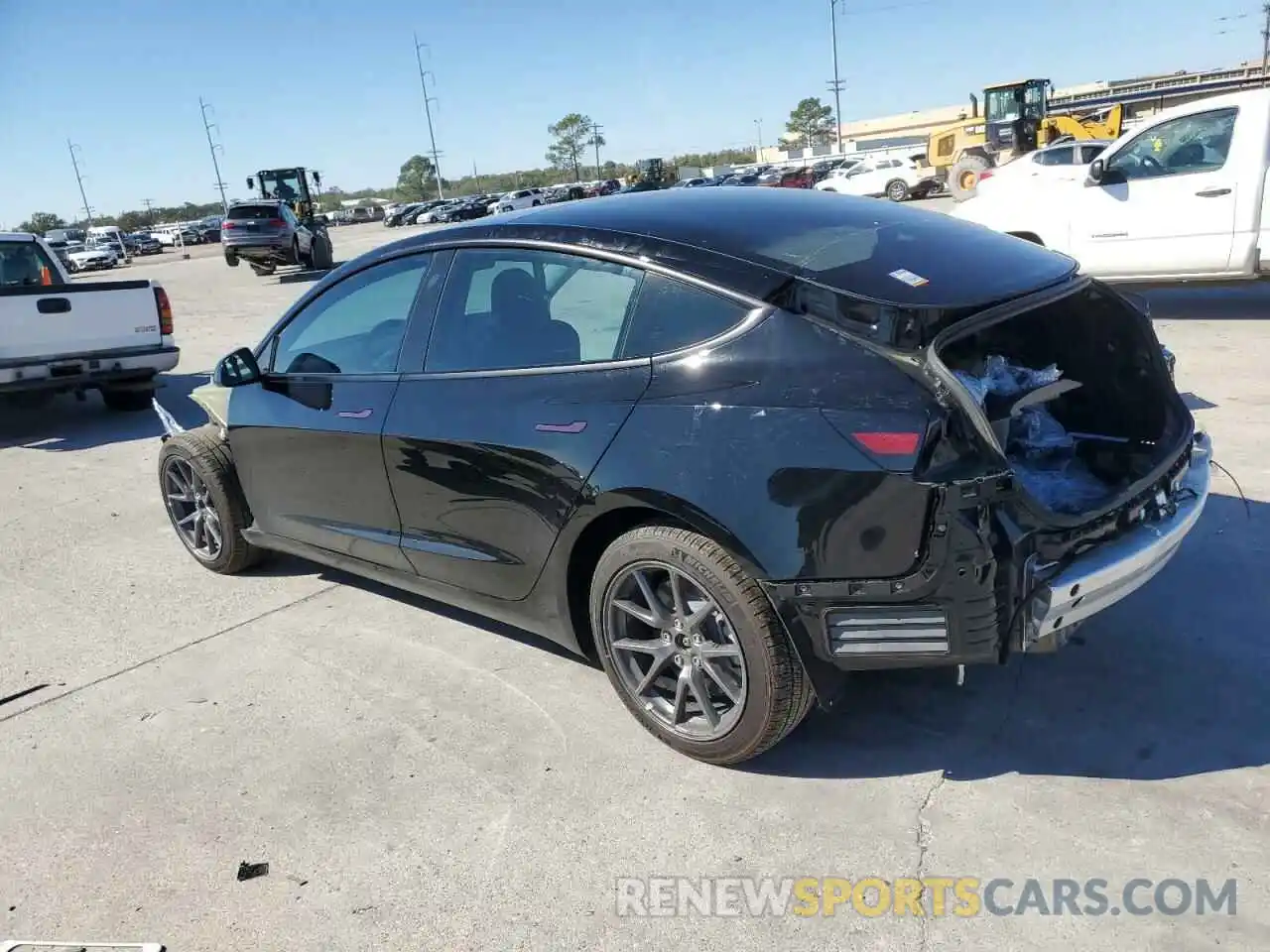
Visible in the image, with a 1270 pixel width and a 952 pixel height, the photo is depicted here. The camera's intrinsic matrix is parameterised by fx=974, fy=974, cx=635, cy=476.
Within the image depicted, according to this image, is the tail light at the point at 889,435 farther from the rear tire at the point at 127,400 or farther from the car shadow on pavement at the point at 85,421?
the rear tire at the point at 127,400

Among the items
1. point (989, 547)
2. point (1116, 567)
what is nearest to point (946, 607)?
point (989, 547)

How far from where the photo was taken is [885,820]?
2.69 metres

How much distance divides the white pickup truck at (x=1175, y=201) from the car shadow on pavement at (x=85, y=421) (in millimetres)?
8248

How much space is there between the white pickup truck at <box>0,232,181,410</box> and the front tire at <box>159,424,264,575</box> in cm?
401

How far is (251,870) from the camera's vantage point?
2756mm

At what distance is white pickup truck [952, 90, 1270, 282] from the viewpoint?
8008 mm

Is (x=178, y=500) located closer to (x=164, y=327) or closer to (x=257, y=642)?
(x=257, y=642)

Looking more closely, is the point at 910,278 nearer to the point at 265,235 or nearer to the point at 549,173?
the point at 265,235

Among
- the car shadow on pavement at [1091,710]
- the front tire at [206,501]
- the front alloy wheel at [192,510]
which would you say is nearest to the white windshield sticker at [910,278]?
the car shadow on pavement at [1091,710]

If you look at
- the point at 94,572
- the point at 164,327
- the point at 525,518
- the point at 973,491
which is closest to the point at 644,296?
the point at 525,518

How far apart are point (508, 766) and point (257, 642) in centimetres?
163

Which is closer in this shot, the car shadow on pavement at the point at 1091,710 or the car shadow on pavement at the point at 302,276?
the car shadow on pavement at the point at 1091,710

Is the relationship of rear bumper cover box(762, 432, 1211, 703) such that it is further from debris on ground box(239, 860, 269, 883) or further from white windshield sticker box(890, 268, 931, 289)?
debris on ground box(239, 860, 269, 883)

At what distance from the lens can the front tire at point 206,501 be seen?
4.80 meters
